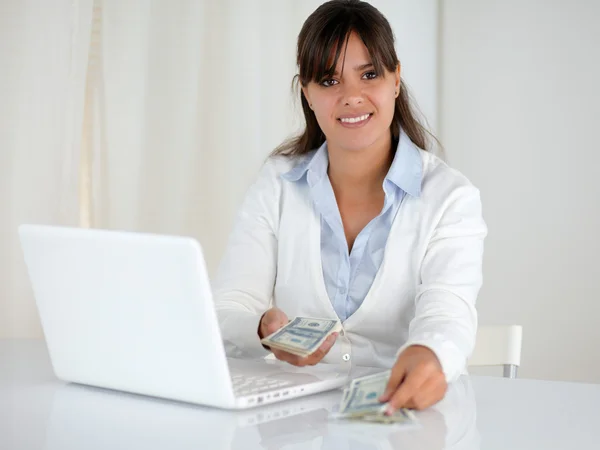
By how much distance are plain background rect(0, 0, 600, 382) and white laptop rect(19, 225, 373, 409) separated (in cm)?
215

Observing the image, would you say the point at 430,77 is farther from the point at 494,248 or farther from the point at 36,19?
the point at 36,19

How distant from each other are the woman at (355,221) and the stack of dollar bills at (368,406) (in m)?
0.46

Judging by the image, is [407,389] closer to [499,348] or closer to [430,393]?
[430,393]

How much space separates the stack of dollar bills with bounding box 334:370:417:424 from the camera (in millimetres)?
1252

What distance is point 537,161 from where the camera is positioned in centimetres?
401

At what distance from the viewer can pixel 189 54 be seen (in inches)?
144

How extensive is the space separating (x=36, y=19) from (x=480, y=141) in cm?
212

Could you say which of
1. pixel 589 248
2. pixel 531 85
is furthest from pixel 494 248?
pixel 531 85

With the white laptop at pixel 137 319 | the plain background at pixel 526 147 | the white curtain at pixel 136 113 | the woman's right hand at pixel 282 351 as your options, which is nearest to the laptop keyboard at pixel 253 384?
the white laptop at pixel 137 319

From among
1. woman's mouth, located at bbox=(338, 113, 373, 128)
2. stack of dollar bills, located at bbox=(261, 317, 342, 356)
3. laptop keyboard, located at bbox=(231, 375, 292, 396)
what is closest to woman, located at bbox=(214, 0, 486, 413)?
woman's mouth, located at bbox=(338, 113, 373, 128)

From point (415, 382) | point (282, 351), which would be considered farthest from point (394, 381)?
point (282, 351)

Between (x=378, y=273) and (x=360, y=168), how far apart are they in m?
0.31

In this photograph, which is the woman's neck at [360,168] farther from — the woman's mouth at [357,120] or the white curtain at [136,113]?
the white curtain at [136,113]

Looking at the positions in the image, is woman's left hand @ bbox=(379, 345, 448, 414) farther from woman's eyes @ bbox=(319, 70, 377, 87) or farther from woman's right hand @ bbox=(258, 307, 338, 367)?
woman's eyes @ bbox=(319, 70, 377, 87)
